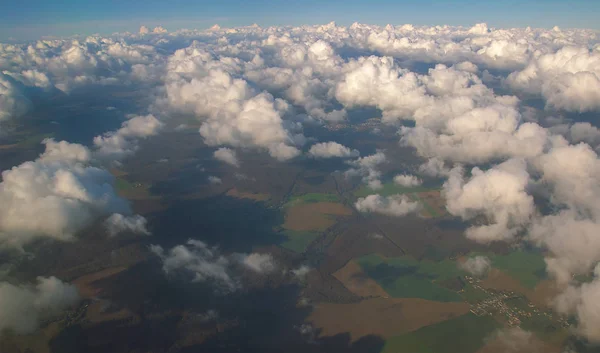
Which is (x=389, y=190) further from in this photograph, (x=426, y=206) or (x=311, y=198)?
(x=311, y=198)

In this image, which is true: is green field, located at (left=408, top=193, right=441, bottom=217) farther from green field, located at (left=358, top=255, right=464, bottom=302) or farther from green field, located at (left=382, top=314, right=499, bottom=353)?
green field, located at (left=382, top=314, right=499, bottom=353)

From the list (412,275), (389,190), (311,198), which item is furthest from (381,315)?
(389,190)

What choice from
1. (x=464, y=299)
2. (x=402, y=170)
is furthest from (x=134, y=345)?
(x=402, y=170)

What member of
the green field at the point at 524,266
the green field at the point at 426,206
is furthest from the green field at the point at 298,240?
the green field at the point at 524,266

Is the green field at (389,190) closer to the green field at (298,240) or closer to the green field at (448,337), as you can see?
the green field at (298,240)

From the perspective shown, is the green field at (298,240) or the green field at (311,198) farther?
the green field at (311,198)

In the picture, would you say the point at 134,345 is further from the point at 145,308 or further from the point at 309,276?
the point at 309,276

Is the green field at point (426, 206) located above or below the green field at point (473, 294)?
above
